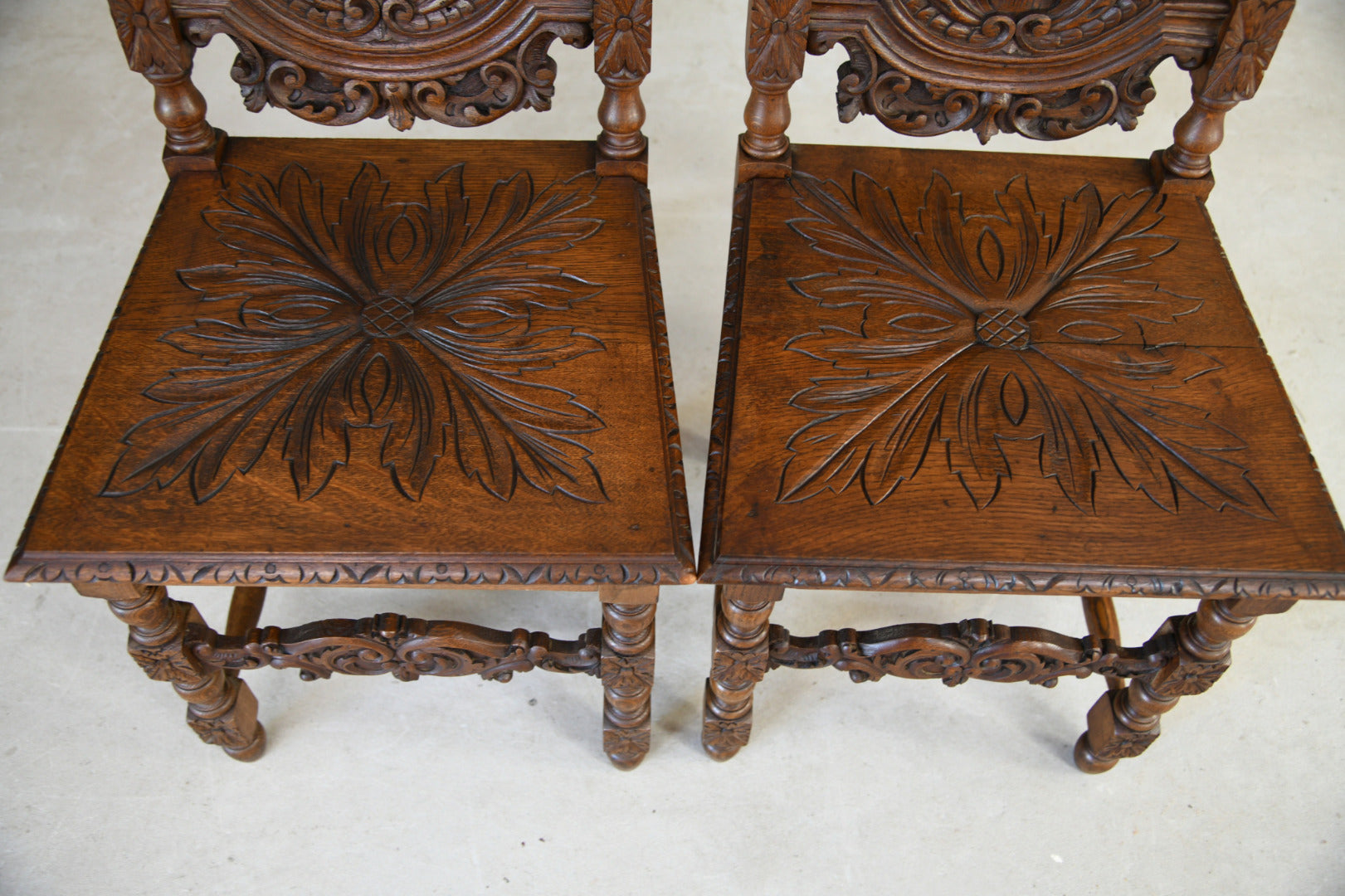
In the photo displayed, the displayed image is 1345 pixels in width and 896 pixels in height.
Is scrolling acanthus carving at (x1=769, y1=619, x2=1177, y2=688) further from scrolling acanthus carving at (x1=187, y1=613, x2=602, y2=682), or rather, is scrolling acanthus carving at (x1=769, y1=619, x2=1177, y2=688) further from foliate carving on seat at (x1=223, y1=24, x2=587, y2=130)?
foliate carving on seat at (x1=223, y1=24, x2=587, y2=130)

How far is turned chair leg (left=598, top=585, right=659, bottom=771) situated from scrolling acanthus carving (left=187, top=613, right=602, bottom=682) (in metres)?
0.03

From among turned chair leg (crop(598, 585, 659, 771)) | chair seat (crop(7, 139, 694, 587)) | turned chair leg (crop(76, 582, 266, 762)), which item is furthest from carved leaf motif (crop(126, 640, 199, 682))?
turned chair leg (crop(598, 585, 659, 771))

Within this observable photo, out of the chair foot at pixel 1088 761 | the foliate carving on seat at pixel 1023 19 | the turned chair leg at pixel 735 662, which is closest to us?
the turned chair leg at pixel 735 662

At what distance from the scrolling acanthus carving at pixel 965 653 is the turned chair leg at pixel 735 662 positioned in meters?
0.04

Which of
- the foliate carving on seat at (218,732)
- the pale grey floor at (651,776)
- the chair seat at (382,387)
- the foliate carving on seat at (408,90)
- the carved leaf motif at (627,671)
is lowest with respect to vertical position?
the pale grey floor at (651,776)

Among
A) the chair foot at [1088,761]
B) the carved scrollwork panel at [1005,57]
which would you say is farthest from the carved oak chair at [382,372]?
the chair foot at [1088,761]

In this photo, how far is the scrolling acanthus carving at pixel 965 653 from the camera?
135cm

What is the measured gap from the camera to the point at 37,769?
1.59 meters

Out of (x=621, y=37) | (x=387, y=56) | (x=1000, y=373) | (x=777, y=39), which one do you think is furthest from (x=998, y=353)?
(x=387, y=56)

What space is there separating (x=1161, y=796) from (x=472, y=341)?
1.15 metres

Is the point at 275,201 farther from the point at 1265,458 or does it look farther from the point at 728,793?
the point at 1265,458

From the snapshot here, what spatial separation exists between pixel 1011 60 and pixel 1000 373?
0.40 metres

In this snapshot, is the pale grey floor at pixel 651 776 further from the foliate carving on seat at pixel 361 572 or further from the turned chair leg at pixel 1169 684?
the foliate carving on seat at pixel 361 572

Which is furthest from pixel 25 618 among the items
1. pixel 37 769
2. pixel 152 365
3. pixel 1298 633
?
pixel 1298 633
